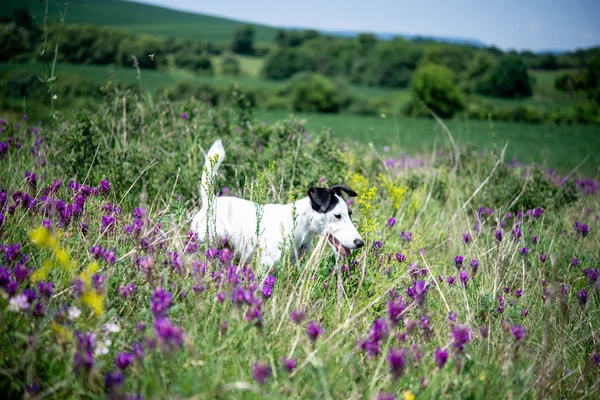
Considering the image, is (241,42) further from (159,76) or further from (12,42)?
(12,42)

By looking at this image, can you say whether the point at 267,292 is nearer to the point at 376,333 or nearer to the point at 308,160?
the point at 376,333

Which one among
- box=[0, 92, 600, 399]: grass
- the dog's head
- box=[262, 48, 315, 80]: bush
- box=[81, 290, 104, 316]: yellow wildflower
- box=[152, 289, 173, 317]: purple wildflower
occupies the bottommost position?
box=[0, 92, 600, 399]: grass

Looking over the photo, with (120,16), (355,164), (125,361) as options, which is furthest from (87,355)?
(120,16)

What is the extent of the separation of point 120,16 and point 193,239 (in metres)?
103

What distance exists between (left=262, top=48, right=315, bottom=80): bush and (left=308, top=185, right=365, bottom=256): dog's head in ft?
196

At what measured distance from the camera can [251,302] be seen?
2105mm

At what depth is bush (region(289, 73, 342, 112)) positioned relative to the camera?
40969 millimetres

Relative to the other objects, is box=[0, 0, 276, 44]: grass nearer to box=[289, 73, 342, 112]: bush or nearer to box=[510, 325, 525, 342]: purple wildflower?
box=[289, 73, 342, 112]: bush

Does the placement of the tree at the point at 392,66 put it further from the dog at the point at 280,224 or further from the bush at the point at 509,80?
the dog at the point at 280,224

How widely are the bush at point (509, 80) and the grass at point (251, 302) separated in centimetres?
5975

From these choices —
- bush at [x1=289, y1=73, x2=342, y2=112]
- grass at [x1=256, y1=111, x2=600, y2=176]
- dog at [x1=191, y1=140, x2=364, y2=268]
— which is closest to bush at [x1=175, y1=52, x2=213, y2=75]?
bush at [x1=289, y1=73, x2=342, y2=112]

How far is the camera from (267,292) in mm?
2432

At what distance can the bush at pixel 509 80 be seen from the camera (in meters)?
56.8

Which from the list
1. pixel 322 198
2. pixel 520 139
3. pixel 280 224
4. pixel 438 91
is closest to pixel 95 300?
pixel 280 224
